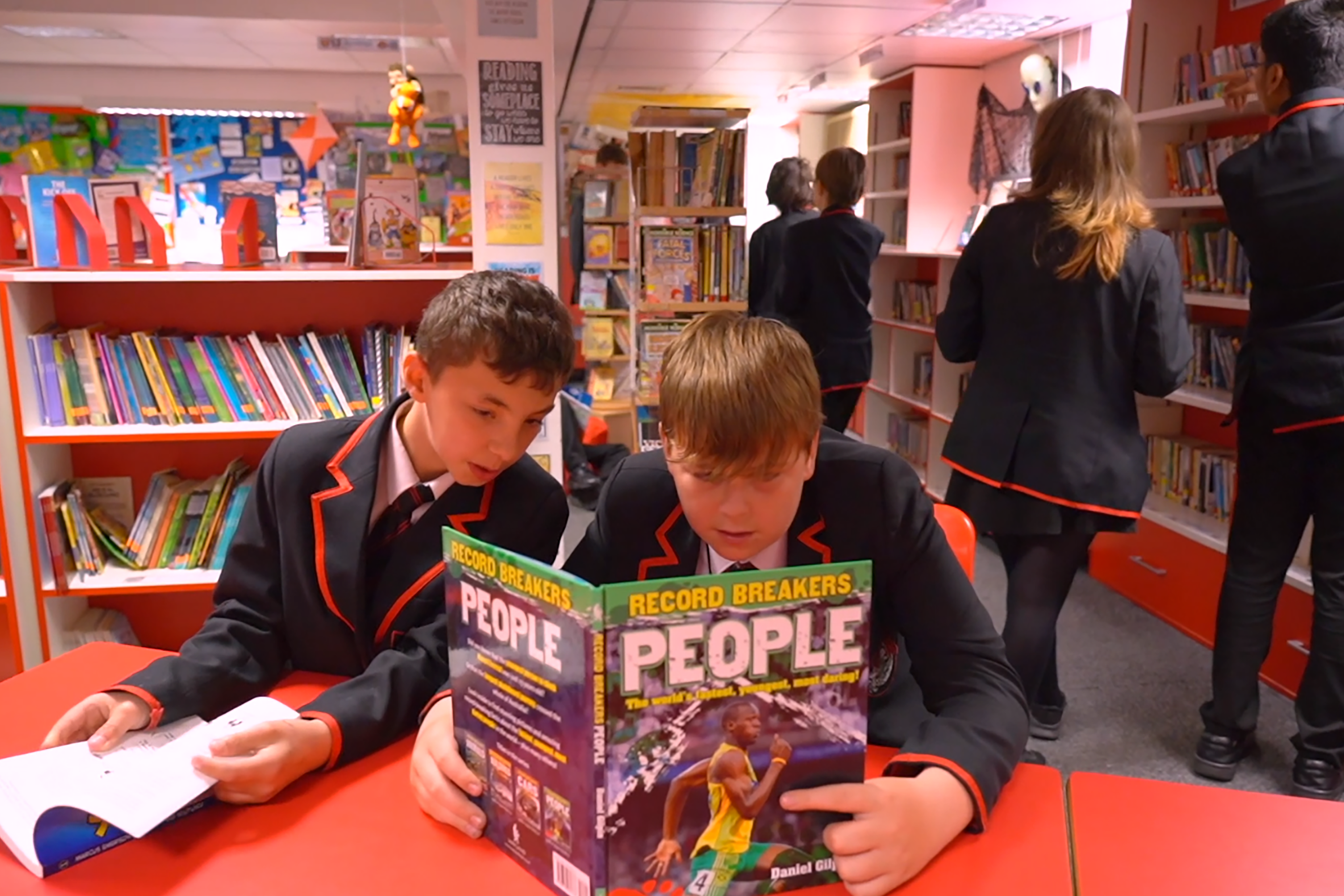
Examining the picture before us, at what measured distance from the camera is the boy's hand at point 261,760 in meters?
0.94

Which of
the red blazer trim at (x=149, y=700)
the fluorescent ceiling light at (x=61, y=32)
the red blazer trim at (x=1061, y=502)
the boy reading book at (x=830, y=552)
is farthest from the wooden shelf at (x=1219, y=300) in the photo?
the fluorescent ceiling light at (x=61, y=32)

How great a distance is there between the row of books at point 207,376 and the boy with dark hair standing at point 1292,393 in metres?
2.05

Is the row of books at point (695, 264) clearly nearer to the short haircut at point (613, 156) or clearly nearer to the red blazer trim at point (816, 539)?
the short haircut at point (613, 156)

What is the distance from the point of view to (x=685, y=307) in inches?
153

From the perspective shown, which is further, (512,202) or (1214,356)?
(1214,356)

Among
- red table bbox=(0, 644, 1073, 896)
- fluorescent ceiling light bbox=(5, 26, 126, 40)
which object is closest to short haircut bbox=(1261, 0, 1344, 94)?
red table bbox=(0, 644, 1073, 896)

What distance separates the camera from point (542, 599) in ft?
2.50

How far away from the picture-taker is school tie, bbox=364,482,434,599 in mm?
1300

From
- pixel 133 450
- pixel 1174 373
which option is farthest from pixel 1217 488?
pixel 133 450

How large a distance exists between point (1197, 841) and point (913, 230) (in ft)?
18.1

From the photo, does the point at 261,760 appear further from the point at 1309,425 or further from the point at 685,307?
the point at 685,307

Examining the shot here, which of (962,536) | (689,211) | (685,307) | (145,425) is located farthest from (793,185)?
(962,536)

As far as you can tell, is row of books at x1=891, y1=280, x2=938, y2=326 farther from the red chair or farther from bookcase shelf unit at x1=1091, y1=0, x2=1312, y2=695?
the red chair

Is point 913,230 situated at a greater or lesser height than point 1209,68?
lesser
